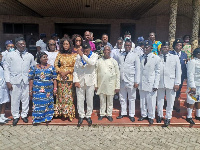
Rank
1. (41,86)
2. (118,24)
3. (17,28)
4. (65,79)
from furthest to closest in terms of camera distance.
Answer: (118,24), (17,28), (65,79), (41,86)

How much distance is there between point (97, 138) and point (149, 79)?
181cm

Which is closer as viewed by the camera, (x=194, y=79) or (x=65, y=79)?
(x=65, y=79)

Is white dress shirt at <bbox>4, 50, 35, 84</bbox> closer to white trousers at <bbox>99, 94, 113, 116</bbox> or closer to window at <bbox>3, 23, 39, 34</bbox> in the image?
white trousers at <bbox>99, 94, 113, 116</bbox>

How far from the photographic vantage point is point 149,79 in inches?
162

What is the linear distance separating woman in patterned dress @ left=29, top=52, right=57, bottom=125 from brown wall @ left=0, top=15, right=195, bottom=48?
24.7 feet

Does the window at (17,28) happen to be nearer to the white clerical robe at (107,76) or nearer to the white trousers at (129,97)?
the white clerical robe at (107,76)

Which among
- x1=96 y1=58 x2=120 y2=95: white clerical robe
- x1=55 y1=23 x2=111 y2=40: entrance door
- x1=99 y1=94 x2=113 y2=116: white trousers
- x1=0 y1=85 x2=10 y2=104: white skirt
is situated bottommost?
x1=99 y1=94 x2=113 y2=116: white trousers

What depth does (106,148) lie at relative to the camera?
332cm

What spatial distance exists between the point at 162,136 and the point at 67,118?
2.31 meters

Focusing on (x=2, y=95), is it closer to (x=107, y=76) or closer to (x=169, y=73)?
(x=107, y=76)

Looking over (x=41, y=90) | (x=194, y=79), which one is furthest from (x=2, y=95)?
(x=194, y=79)

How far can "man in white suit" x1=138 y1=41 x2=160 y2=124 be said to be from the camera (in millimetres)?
4109

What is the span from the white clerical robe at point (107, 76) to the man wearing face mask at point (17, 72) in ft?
5.47

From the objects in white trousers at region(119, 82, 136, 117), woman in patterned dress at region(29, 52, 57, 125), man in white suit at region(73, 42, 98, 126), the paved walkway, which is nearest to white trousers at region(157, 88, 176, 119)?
the paved walkway
